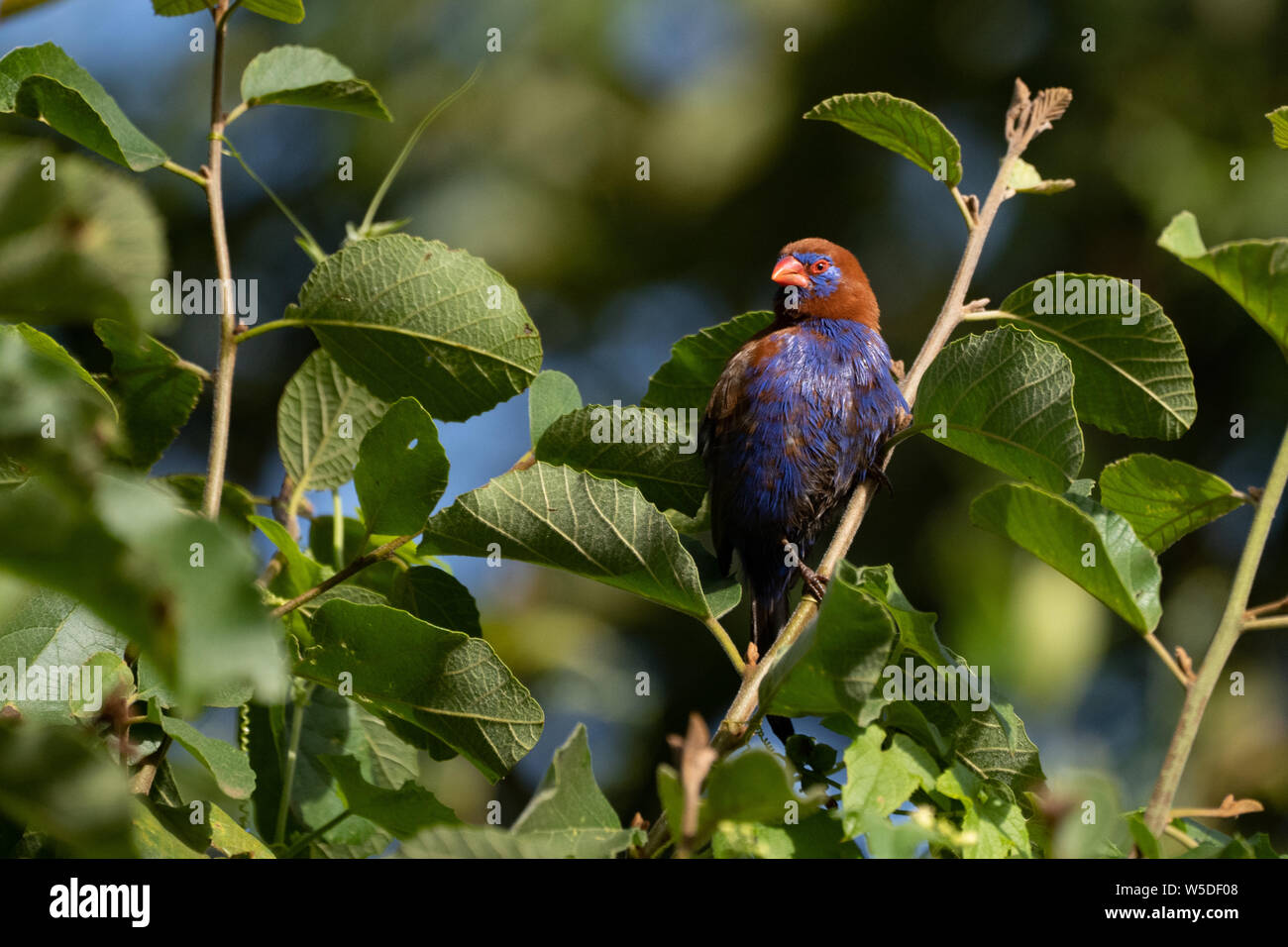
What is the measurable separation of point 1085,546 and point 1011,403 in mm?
320

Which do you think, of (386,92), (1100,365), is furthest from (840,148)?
(1100,365)

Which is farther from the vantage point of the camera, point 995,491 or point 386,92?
point 386,92

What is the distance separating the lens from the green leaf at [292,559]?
1912mm

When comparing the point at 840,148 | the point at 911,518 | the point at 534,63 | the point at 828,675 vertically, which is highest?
the point at 534,63

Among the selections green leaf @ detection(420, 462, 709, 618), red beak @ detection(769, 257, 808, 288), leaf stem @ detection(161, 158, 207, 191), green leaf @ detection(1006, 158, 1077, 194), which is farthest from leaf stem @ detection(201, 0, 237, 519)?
red beak @ detection(769, 257, 808, 288)

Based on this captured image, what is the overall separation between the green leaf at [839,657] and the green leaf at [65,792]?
0.66m

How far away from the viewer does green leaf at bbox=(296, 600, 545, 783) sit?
4.96ft

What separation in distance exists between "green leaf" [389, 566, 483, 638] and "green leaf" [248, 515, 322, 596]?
0.16m

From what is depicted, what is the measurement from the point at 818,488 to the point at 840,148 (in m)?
5.08

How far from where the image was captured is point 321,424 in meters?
2.23

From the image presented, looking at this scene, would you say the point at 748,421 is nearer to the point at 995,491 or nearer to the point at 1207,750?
the point at 995,491

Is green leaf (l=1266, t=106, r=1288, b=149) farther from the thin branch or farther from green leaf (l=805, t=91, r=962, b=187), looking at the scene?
the thin branch

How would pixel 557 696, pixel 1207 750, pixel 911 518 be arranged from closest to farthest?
1. pixel 1207 750
2. pixel 557 696
3. pixel 911 518

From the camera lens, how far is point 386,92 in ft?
24.6
